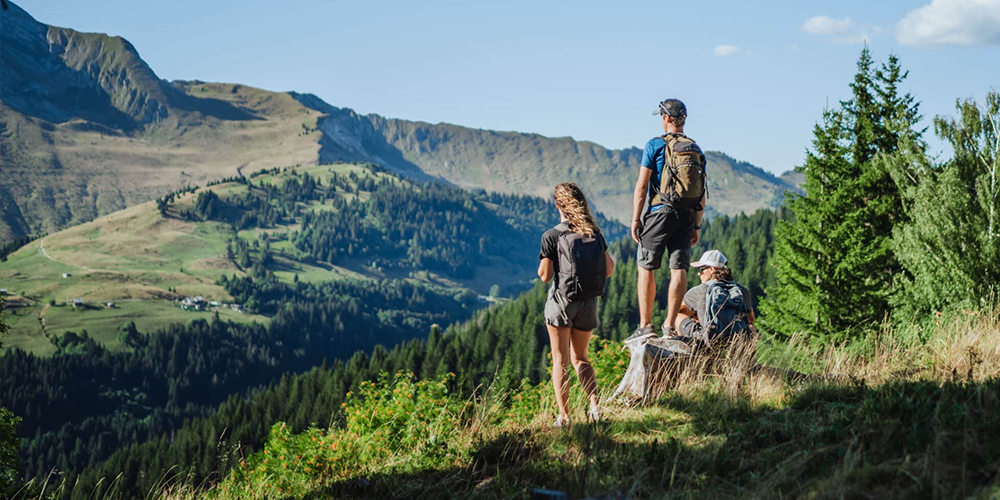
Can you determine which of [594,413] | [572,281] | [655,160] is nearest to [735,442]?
[594,413]

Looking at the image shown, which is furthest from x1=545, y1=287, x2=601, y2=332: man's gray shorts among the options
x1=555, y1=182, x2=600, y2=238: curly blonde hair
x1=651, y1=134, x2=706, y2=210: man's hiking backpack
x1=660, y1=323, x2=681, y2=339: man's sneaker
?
x1=660, y1=323, x2=681, y2=339: man's sneaker

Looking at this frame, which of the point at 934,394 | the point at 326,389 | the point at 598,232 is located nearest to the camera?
the point at 934,394

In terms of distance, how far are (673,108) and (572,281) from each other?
8.75ft

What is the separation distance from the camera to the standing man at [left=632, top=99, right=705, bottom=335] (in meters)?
7.86

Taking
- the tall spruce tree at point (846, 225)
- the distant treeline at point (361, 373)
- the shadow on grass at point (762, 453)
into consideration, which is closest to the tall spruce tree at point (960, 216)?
the tall spruce tree at point (846, 225)

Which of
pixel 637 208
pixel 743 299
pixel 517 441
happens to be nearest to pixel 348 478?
pixel 517 441

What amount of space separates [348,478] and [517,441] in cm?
150

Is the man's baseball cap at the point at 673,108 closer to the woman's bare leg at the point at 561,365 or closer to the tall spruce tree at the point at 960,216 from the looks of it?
the woman's bare leg at the point at 561,365

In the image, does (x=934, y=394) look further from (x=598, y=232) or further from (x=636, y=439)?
(x=598, y=232)

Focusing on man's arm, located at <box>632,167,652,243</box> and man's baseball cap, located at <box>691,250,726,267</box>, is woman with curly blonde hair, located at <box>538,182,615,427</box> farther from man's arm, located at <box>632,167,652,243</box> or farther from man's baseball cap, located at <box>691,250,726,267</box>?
man's baseball cap, located at <box>691,250,726,267</box>

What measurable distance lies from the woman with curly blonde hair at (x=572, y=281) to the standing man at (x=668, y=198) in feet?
4.18

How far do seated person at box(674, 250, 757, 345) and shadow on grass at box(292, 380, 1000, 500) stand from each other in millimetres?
1760

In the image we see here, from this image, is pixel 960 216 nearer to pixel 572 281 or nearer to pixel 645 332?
pixel 645 332

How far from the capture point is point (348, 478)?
616cm
